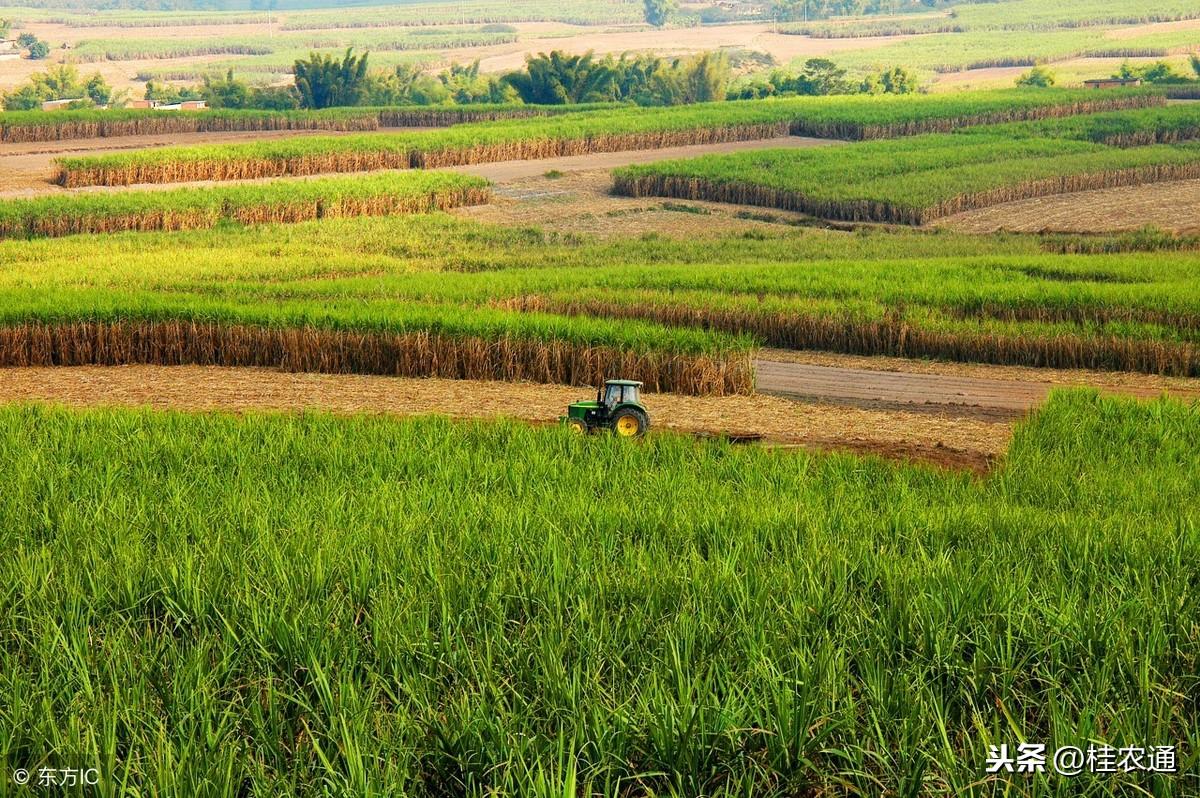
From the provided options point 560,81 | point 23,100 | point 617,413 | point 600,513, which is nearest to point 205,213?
point 617,413

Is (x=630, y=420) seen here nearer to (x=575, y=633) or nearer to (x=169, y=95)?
(x=575, y=633)

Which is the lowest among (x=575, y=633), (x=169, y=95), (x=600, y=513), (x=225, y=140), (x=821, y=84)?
(x=225, y=140)

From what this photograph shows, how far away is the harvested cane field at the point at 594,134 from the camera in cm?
5212

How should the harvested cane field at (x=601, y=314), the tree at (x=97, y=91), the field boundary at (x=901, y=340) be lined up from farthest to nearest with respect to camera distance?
the tree at (x=97, y=91), the field boundary at (x=901, y=340), the harvested cane field at (x=601, y=314)

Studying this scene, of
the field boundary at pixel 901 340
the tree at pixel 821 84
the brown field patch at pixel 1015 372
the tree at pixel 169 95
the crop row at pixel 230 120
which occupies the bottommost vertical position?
the brown field patch at pixel 1015 372

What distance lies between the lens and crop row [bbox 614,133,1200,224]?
42.2m

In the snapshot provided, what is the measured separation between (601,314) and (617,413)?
34.2ft

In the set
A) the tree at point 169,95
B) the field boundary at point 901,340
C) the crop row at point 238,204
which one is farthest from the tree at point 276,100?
the field boundary at point 901,340

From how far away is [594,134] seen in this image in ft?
211

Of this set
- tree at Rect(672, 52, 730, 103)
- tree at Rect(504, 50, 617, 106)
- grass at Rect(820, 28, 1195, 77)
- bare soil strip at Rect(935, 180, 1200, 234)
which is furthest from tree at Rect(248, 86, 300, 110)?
grass at Rect(820, 28, 1195, 77)

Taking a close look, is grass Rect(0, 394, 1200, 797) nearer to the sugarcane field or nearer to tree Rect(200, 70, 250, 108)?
the sugarcane field

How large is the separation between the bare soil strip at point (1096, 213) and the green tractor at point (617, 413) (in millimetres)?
26693

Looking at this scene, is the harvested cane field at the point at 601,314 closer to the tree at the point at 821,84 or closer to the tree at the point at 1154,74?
the tree at the point at 821,84

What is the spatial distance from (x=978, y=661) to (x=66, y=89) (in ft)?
387
